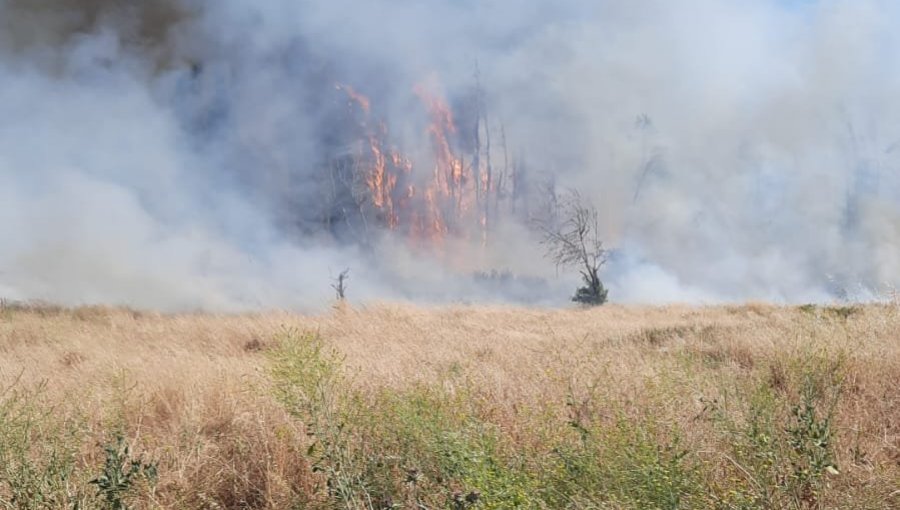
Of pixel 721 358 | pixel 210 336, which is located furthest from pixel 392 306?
pixel 721 358

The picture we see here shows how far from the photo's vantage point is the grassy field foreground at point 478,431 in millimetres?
2463

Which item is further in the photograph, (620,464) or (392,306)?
(392,306)

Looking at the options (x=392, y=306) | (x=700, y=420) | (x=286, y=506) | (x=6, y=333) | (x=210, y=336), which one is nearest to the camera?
(x=286, y=506)

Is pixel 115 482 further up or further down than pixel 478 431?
further down

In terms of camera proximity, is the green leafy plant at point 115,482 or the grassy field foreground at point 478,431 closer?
the grassy field foreground at point 478,431

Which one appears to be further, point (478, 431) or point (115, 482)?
point (478, 431)

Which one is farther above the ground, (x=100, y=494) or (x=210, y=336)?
(x=210, y=336)

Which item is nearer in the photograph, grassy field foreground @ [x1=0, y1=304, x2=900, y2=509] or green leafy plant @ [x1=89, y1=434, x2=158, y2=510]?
grassy field foreground @ [x1=0, y1=304, x2=900, y2=509]

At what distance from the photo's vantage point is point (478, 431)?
3.08 m

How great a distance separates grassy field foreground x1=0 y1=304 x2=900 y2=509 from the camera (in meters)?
2.46

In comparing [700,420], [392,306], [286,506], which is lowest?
[286,506]

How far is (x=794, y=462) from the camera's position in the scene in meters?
2.52

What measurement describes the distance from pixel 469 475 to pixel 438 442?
0.45 metres

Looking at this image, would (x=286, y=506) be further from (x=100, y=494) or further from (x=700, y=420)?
(x=700, y=420)
